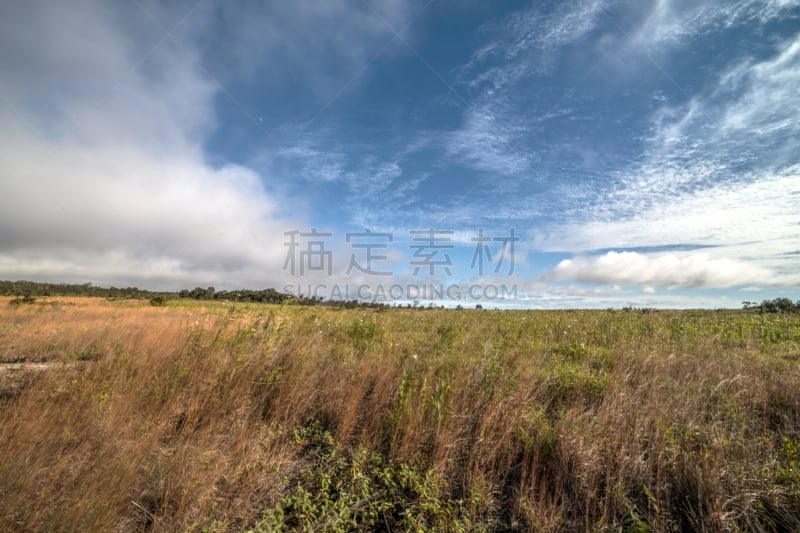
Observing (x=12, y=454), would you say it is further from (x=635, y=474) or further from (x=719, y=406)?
(x=719, y=406)

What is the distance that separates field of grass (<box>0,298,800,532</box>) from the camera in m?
2.28

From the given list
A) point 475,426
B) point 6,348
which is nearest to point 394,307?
point 6,348

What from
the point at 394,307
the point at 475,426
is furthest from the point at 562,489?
the point at 394,307

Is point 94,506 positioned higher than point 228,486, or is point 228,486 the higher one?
point 94,506

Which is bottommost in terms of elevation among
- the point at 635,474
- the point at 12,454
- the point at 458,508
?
the point at 458,508

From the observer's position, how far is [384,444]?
3.21 m

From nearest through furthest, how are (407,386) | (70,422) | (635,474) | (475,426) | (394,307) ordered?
(635,474), (70,422), (475,426), (407,386), (394,307)

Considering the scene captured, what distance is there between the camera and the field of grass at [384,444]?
2.28m

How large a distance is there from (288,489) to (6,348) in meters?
9.41

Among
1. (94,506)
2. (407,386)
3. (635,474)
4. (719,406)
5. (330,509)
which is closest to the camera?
(94,506)

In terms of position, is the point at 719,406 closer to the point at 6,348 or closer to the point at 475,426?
the point at 475,426

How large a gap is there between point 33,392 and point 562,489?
19.5 feet

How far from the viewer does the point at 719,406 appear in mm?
3566

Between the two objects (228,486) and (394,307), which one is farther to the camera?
(394,307)
